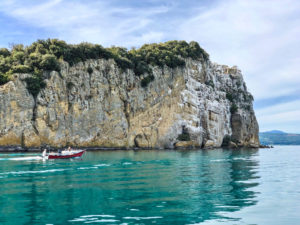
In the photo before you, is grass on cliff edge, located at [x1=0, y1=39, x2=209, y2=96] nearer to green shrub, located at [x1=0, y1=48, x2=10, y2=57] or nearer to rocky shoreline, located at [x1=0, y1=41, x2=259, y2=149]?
green shrub, located at [x1=0, y1=48, x2=10, y2=57]

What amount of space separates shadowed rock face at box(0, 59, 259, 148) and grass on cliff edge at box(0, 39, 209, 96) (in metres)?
1.61

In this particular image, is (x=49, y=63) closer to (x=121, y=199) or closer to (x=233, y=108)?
(x=121, y=199)

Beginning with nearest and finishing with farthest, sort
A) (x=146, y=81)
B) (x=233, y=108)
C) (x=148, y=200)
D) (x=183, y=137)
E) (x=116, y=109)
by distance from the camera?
(x=148, y=200) → (x=116, y=109) → (x=146, y=81) → (x=183, y=137) → (x=233, y=108)

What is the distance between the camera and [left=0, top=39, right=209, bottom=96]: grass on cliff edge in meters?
57.5

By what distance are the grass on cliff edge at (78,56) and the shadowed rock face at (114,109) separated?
1.61 m

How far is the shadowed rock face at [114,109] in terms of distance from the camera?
55219 millimetres

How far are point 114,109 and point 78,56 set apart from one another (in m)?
13.9

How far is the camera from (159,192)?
15281 mm

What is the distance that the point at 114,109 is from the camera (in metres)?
66.9

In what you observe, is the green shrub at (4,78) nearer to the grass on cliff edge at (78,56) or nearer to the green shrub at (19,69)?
the grass on cliff edge at (78,56)

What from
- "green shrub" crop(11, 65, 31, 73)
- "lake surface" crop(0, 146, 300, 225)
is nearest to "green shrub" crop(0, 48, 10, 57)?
"green shrub" crop(11, 65, 31, 73)

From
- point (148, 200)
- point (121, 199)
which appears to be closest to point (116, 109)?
point (121, 199)

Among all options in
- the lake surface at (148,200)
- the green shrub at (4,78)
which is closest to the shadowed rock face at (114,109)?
the green shrub at (4,78)

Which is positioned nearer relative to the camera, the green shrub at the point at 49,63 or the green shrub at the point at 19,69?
the green shrub at the point at 19,69
